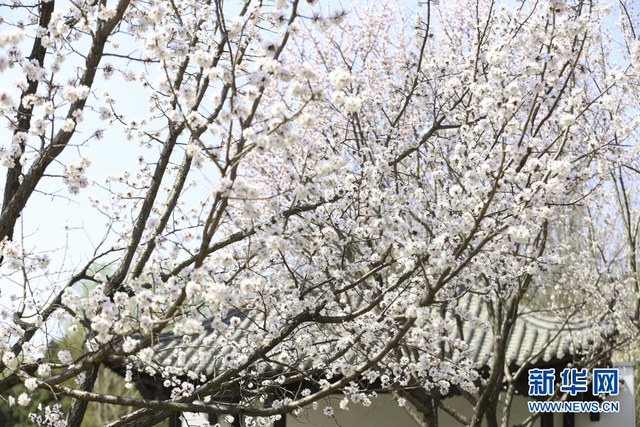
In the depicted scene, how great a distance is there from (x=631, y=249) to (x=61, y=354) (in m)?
7.64

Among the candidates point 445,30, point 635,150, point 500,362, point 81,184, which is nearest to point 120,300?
point 81,184

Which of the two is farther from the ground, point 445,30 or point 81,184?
point 445,30

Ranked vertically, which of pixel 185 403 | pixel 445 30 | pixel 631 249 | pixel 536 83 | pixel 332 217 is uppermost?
pixel 445 30

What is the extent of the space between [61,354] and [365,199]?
2334mm

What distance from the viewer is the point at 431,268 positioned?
374 centimetres

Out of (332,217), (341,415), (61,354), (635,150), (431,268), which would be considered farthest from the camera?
(341,415)

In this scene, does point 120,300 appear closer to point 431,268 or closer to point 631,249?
point 431,268

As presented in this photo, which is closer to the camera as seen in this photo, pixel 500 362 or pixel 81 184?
pixel 81 184

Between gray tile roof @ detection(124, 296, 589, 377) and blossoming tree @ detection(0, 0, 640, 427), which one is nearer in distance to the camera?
blossoming tree @ detection(0, 0, 640, 427)

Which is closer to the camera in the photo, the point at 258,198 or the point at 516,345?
the point at 258,198

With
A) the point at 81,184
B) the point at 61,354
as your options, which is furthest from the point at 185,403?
the point at 81,184

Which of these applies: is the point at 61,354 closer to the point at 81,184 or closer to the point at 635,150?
the point at 81,184

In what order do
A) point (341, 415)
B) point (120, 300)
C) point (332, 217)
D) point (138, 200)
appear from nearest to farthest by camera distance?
point (120, 300) → point (332, 217) → point (138, 200) → point (341, 415)

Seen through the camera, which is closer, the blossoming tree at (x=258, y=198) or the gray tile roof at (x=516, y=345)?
the blossoming tree at (x=258, y=198)
